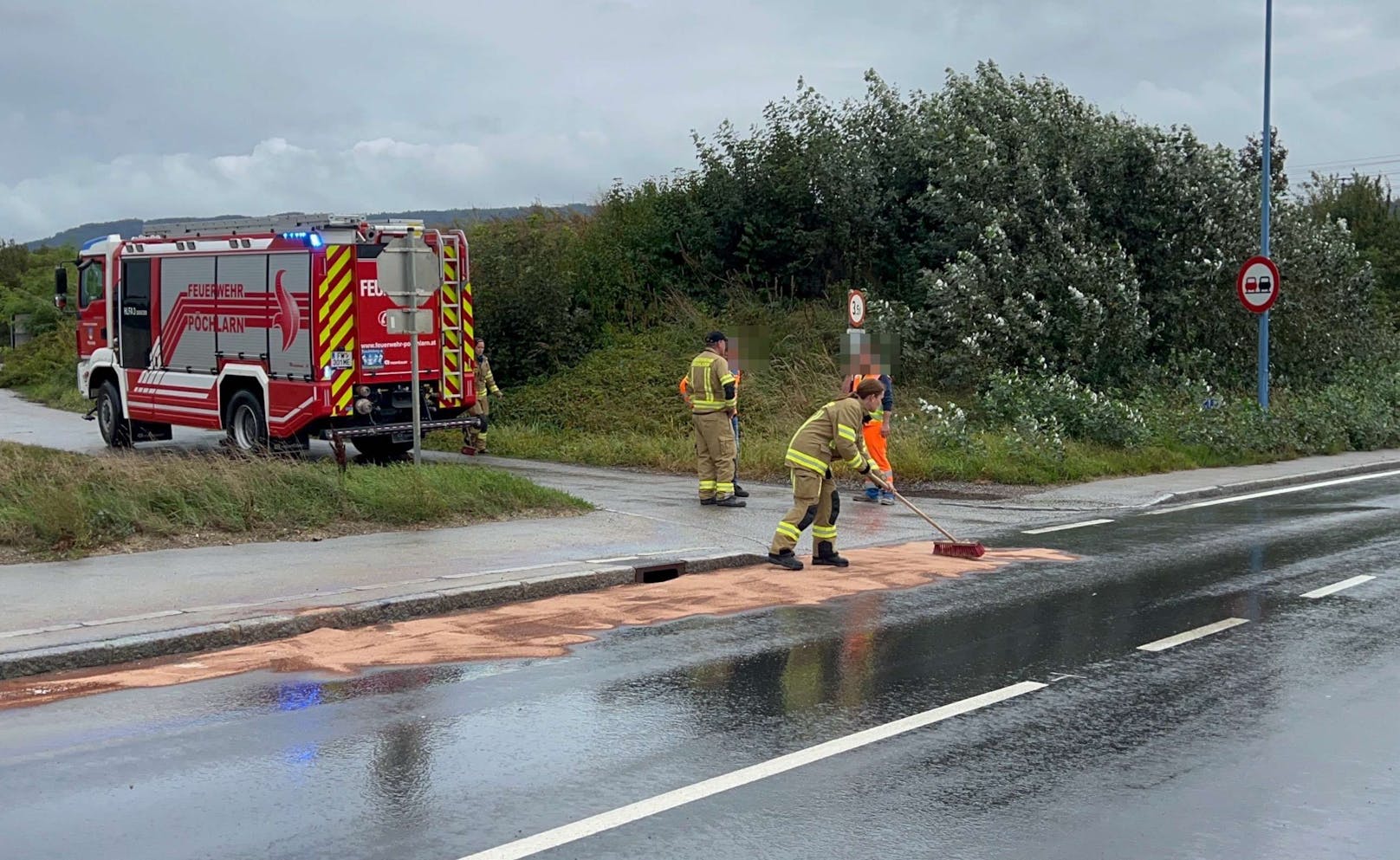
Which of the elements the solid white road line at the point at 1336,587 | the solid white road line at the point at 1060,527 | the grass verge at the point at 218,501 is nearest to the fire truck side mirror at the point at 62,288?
the grass verge at the point at 218,501

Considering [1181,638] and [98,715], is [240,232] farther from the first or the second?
[1181,638]

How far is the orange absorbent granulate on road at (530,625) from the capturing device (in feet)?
→ 25.1

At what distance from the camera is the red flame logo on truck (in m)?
17.8

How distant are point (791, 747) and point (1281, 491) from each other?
43.0 feet

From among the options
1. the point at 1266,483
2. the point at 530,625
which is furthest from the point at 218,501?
the point at 1266,483

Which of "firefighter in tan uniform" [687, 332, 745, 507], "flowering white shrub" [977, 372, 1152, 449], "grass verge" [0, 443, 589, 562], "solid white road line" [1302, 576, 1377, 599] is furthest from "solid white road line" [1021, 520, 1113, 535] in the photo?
"flowering white shrub" [977, 372, 1152, 449]

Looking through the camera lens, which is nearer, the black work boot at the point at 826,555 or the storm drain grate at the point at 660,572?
the storm drain grate at the point at 660,572

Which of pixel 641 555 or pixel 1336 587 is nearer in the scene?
pixel 1336 587

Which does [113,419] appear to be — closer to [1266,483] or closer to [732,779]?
[1266,483]

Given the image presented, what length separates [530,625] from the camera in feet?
29.4

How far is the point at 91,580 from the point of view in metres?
9.77

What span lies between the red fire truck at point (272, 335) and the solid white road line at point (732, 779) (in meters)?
11.2

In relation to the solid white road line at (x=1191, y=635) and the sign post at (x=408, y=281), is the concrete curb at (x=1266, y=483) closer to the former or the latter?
the solid white road line at (x=1191, y=635)

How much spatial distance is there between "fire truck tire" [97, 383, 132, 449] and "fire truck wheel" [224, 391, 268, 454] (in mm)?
3070
